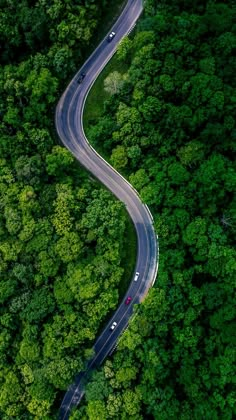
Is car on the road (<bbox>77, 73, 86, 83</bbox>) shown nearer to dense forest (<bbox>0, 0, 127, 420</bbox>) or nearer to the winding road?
the winding road

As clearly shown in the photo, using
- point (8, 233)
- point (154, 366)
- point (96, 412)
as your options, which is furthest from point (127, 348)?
point (8, 233)

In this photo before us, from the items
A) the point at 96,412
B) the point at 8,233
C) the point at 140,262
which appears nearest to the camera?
the point at 96,412

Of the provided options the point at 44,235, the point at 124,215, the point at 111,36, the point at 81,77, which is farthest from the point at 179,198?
the point at 111,36

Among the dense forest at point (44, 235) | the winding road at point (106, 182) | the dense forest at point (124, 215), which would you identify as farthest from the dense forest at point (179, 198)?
the dense forest at point (44, 235)

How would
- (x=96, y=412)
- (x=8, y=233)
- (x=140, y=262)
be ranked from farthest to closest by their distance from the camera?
(x=140, y=262), (x=8, y=233), (x=96, y=412)

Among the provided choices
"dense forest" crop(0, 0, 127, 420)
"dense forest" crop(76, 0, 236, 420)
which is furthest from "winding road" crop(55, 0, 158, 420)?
"dense forest" crop(0, 0, 127, 420)

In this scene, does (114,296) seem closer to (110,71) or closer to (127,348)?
(127,348)

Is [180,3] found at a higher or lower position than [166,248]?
higher
